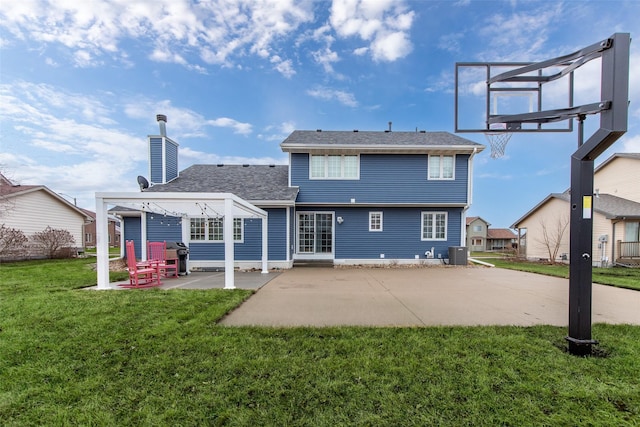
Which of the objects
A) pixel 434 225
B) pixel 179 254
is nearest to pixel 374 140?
pixel 434 225

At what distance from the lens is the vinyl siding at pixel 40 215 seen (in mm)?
16594

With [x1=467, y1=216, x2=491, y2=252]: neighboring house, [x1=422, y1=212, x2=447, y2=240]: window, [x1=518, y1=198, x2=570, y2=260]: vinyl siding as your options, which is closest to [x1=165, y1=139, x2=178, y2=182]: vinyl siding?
[x1=422, y1=212, x2=447, y2=240]: window

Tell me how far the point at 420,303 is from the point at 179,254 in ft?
27.5

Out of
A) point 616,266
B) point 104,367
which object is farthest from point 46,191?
point 616,266

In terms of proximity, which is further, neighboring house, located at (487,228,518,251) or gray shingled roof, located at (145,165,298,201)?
neighboring house, located at (487,228,518,251)

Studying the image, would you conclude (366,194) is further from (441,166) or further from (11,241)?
(11,241)

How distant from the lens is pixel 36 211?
59.6 feet

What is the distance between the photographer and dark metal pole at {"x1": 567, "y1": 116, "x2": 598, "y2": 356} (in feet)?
10.8

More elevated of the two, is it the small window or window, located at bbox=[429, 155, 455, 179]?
window, located at bbox=[429, 155, 455, 179]

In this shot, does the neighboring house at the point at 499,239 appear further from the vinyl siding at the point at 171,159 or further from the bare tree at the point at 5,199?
the bare tree at the point at 5,199

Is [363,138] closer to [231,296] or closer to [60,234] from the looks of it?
[231,296]

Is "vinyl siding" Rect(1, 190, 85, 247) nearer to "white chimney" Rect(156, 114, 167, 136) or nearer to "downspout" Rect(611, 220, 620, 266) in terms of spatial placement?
"white chimney" Rect(156, 114, 167, 136)

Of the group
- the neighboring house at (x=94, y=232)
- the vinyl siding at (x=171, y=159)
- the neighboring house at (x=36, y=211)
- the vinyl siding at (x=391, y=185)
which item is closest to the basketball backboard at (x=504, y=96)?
the vinyl siding at (x=391, y=185)

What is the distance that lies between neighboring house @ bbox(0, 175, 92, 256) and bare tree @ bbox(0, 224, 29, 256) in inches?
23.1
